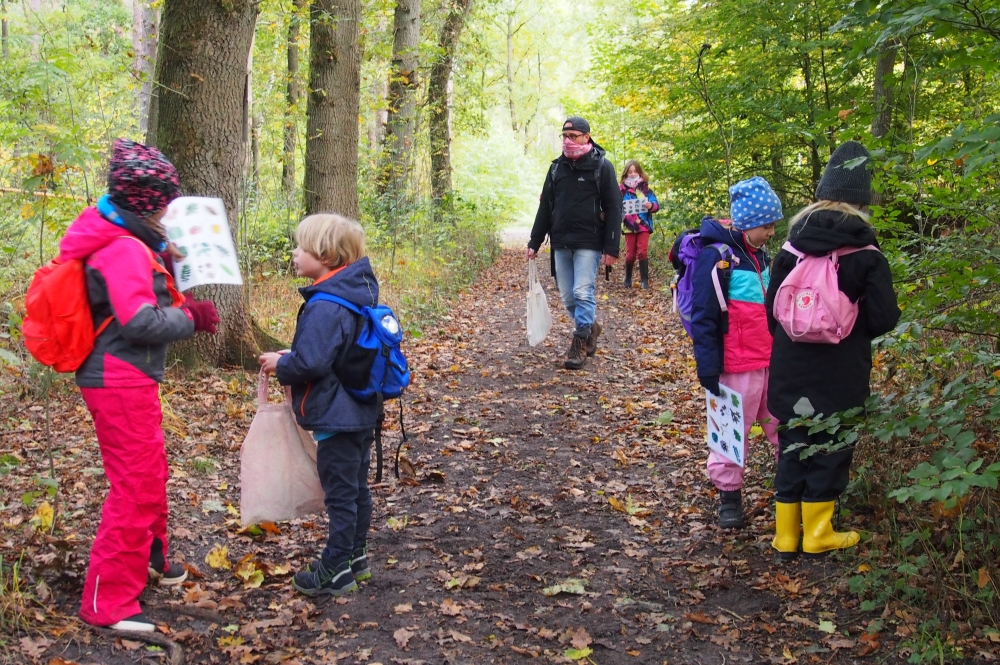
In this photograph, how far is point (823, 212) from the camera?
3992 mm

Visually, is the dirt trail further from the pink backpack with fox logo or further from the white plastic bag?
the pink backpack with fox logo

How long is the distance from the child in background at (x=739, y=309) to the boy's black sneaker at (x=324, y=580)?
2.22 metres

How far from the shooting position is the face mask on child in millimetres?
8344

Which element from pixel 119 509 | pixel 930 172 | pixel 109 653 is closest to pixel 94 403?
pixel 119 509

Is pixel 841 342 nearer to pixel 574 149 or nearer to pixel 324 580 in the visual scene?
pixel 324 580

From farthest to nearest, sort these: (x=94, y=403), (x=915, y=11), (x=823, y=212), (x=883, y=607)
Result: (x=823, y=212) → (x=883, y=607) → (x=94, y=403) → (x=915, y=11)

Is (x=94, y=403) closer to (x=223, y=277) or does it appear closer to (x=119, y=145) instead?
(x=223, y=277)

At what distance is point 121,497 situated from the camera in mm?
3443

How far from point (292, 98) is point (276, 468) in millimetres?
13825

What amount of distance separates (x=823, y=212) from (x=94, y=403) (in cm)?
349

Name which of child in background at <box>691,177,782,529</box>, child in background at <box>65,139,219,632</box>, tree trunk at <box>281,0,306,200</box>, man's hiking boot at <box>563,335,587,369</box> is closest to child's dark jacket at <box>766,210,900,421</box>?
child in background at <box>691,177,782,529</box>

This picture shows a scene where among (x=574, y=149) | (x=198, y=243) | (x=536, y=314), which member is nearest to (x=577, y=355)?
(x=536, y=314)

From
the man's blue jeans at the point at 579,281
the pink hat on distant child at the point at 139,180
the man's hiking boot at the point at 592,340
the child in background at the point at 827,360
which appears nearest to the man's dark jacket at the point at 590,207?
the man's blue jeans at the point at 579,281

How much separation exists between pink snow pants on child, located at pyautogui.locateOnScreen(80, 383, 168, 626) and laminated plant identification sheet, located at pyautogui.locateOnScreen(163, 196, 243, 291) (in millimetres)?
570
